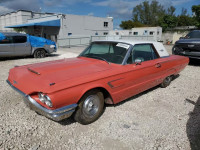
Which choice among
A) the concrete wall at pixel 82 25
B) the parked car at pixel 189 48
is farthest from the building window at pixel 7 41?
the concrete wall at pixel 82 25

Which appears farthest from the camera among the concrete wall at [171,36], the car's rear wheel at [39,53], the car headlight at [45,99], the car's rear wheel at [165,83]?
the concrete wall at [171,36]

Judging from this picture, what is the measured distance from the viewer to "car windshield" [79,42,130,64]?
362cm

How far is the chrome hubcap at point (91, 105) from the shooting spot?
9.59ft

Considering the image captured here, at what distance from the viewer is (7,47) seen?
28.8 ft

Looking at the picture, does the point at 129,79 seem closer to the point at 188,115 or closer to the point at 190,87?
the point at 188,115

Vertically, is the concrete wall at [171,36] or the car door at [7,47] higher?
the concrete wall at [171,36]

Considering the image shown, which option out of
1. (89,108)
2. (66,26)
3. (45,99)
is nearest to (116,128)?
(89,108)

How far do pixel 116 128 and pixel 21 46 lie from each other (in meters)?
8.35

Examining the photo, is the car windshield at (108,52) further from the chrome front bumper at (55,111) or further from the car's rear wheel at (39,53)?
the car's rear wheel at (39,53)

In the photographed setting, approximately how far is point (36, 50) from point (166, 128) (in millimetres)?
9058

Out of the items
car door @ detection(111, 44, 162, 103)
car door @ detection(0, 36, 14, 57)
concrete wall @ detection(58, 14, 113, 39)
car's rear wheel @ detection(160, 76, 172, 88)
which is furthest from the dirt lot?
concrete wall @ detection(58, 14, 113, 39)

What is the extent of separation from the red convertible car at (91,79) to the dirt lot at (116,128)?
33 cm

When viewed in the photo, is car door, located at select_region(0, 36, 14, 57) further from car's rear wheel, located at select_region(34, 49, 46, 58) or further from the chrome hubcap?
the chrome hubcap

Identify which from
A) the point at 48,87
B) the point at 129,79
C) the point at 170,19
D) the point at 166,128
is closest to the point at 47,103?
the point at 48,87
